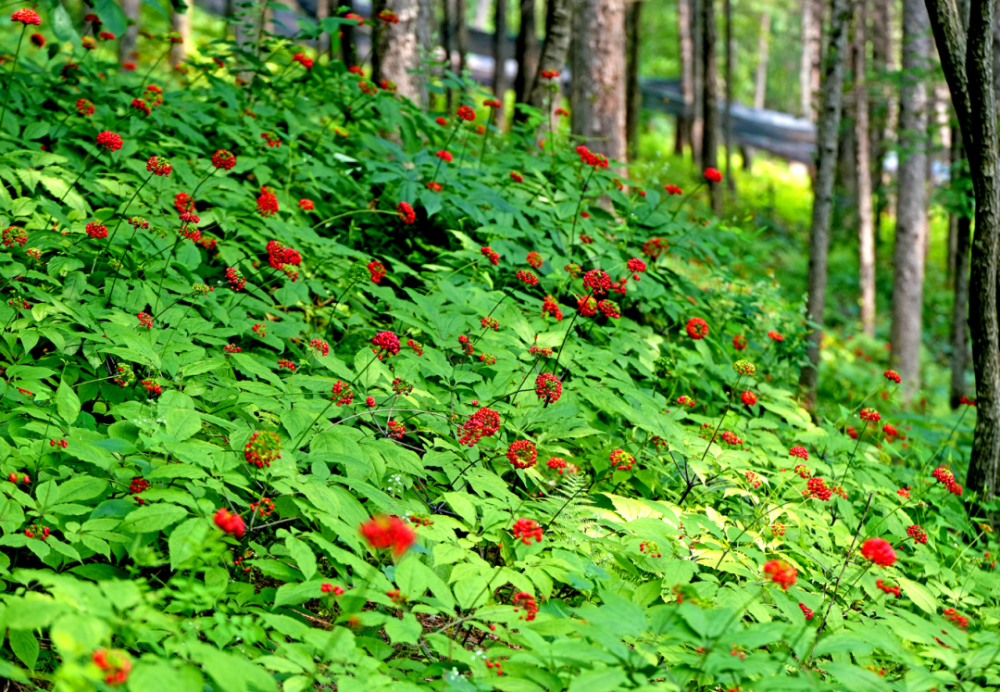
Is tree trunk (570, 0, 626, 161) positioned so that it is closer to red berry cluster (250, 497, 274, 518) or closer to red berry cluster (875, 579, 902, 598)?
red berry cluster (875, 579, 902, 598)

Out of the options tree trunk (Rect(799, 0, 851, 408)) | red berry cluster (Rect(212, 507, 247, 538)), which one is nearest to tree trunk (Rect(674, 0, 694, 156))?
tree trunk (Rect(799, 0, 851, 408))

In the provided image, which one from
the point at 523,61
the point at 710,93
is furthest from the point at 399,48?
the point at 710,93

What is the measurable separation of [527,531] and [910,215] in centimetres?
895

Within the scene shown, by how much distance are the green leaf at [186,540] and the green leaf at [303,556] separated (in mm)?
209

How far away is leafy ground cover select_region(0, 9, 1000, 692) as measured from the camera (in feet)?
5.55

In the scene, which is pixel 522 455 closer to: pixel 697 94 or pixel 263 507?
pixel 263 507

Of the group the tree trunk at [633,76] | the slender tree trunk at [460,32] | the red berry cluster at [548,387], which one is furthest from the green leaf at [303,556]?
the tree trunk at [633,76]

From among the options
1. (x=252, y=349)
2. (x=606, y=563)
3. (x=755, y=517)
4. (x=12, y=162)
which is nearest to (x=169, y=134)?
(x=12, y=162)

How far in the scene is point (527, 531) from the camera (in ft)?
6.69

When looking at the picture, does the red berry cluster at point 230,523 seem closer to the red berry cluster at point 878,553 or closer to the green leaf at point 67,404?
the green leaf at point 67,404

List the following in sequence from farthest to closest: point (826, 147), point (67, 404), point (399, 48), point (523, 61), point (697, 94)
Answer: point (697, 94) < point (523, 61) < point (826, 147) < point (399, 48) < point (67, 404)

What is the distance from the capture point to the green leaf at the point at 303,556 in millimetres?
1744

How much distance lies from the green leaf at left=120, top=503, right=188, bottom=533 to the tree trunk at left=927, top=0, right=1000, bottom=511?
3914 mm

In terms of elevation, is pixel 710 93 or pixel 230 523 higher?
pixel 710 93
